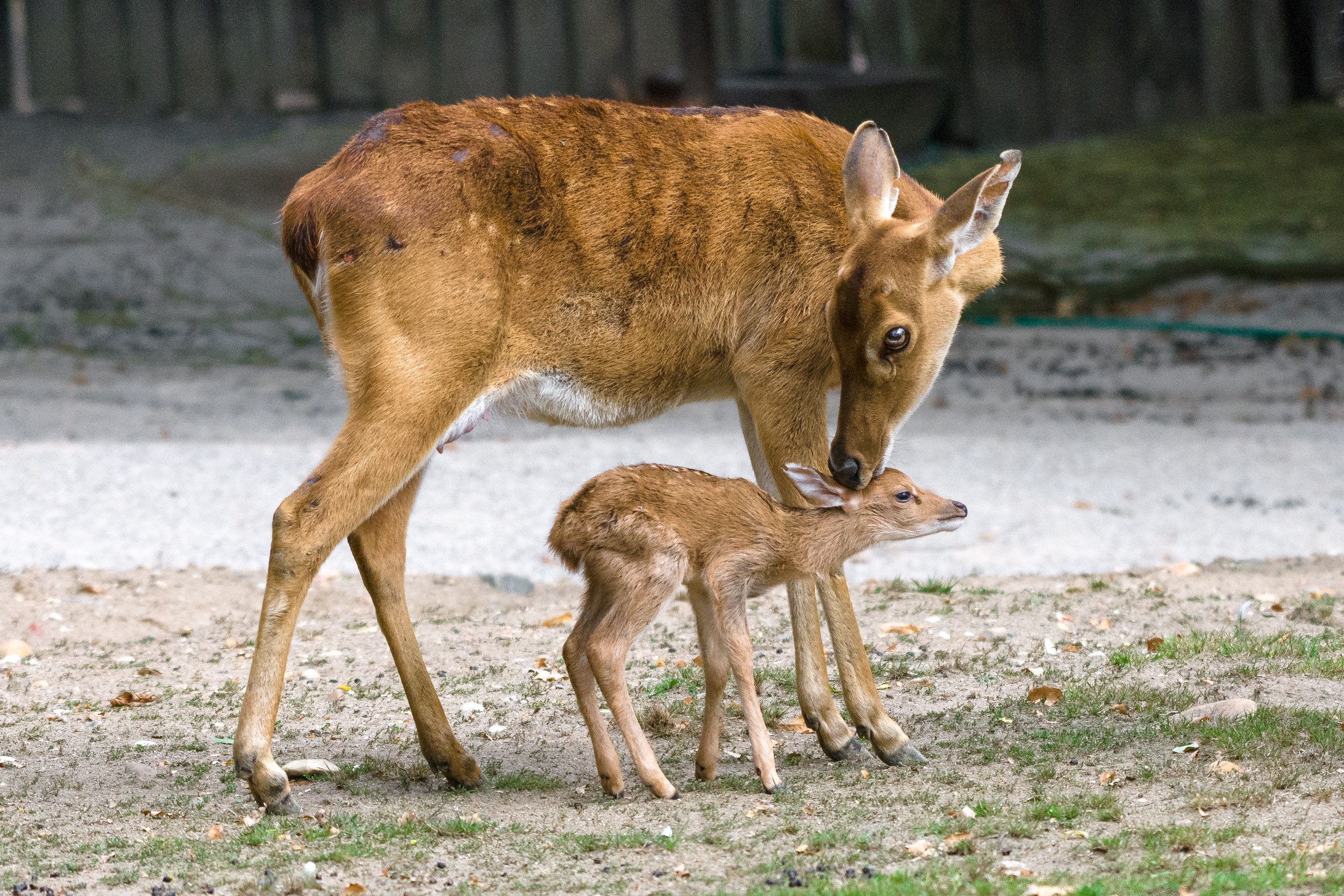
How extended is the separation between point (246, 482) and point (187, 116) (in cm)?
701

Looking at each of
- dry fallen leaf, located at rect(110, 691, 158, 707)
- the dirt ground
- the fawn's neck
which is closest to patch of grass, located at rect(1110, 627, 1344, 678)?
the dirt ground

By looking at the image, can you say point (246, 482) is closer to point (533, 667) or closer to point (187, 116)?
point (533, 667)

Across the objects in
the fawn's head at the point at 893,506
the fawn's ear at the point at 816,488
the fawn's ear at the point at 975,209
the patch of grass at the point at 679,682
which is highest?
the fawn's ear at the point at 975,209

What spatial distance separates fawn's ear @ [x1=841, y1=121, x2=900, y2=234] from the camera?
17.0 ft

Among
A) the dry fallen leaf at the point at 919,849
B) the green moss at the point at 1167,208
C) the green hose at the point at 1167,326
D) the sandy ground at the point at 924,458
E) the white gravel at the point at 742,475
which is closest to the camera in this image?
the dry fallen leaf at the point at 919,849

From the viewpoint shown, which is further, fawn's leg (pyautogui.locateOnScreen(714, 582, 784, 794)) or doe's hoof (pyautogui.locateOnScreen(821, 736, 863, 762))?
doe's hoof (pyautogui.locateOnScreen(821, 736, 863, 762))

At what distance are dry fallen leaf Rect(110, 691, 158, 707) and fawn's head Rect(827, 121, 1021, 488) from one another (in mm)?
3172

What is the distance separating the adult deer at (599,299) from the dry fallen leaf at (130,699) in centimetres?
160

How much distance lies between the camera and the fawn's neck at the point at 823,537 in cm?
504

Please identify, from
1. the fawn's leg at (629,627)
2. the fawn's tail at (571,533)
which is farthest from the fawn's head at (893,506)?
the fawn's tail at (571,533)

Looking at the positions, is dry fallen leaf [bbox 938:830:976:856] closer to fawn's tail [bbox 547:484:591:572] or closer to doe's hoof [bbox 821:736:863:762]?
doe's hoof [bbox 821:736:863:762]

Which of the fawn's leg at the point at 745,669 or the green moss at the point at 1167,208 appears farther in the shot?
the green moss at the point at 1167,208

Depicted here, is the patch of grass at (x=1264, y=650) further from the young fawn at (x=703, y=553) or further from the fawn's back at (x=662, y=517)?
the fawn's back at (x=662, y=517)

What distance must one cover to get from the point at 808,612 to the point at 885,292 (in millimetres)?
1256
